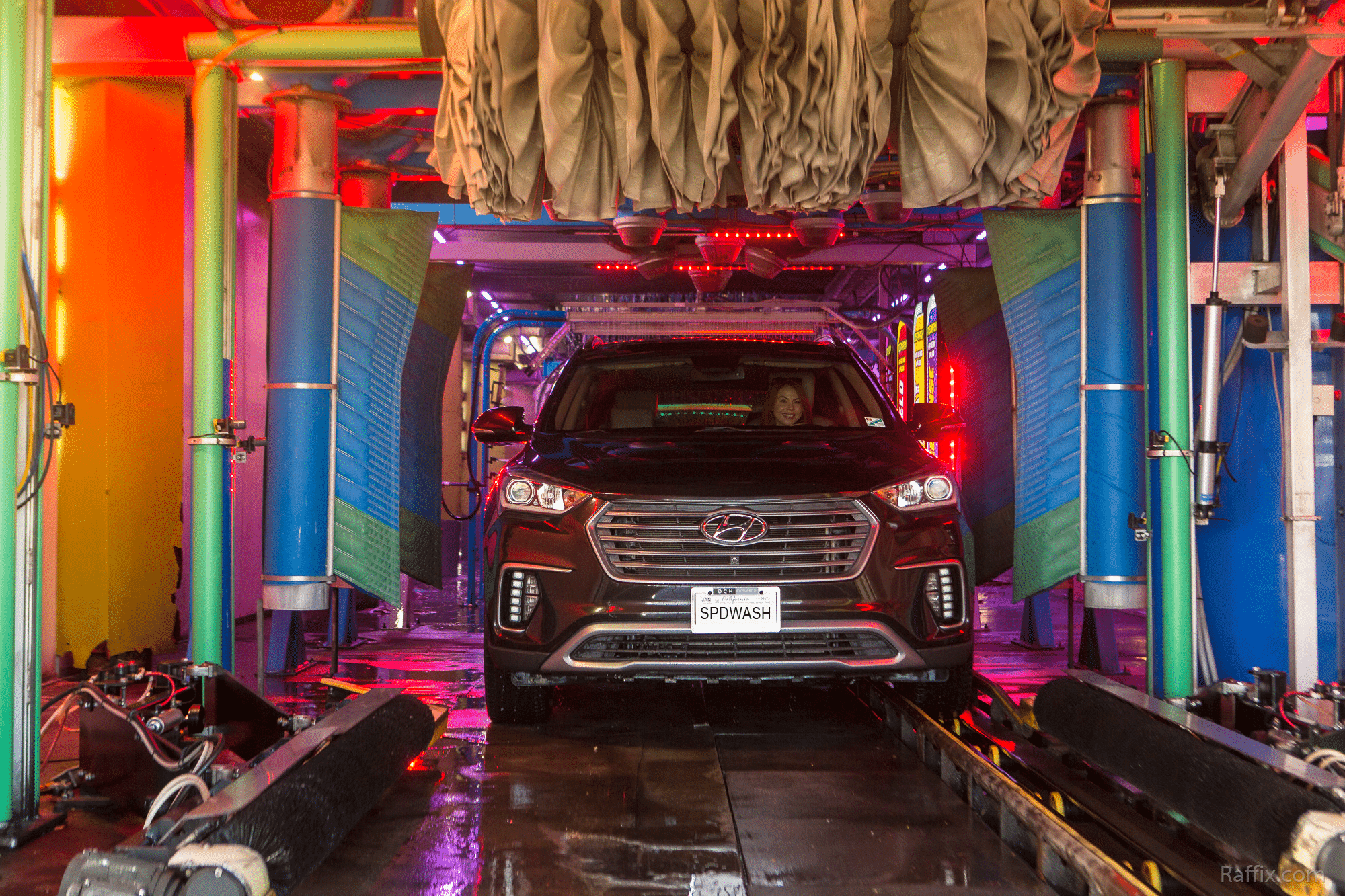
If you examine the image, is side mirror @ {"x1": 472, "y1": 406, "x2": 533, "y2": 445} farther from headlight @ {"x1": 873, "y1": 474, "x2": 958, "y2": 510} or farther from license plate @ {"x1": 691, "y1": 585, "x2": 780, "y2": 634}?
headlight @ {"x1": 873, "y1": 474, "x2": 958, "y2": 510}

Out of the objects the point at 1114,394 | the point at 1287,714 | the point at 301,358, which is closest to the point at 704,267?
the point at 301,358

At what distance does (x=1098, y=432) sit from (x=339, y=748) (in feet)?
11.8

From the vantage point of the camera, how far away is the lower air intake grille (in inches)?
130

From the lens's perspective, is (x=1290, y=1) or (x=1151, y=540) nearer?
(x=1290, y=1)

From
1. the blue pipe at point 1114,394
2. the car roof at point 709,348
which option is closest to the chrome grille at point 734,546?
the car roof at point 709,348

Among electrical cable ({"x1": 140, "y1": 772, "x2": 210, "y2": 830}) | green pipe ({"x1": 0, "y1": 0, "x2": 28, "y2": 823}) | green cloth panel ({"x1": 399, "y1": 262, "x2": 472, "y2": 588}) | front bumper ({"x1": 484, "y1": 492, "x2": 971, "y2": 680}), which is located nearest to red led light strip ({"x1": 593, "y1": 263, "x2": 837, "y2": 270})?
green cloth panel ({"x1": 399, "y1": 262, "x2": 472, "y2": 588})

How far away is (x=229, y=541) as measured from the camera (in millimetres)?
4309

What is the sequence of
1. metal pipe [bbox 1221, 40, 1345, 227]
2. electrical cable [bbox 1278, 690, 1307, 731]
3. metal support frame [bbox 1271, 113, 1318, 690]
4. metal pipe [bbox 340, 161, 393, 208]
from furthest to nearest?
1. metal pipe [bbox 340, 161, 393, 208]
2. metal support frame [bbox 1271, 113, 1318, 690]
3. metal pipe [bbox 1221, 40, 1345, 227]
4. electrical cable [bbox 1278, 690, 1307, 731]

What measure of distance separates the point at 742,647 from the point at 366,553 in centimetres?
246

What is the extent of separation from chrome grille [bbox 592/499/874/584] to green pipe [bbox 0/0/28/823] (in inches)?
68.5

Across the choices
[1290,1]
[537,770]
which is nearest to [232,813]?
[537,770]

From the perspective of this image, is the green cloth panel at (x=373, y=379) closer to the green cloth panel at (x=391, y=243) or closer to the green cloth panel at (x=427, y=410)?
the green cloth panel at (x=391, y=243)

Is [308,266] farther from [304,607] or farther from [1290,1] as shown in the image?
[1290,1]

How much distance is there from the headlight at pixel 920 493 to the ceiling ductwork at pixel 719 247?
4.03 meters
